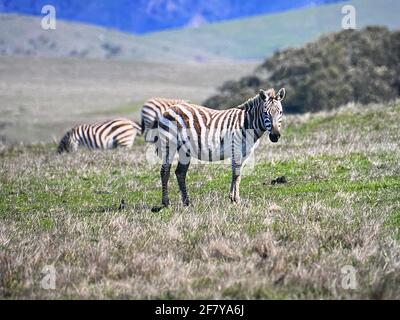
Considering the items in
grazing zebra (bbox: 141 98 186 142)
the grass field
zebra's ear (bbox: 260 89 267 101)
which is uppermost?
grazing zebra (bbox: 141 98 186 142)

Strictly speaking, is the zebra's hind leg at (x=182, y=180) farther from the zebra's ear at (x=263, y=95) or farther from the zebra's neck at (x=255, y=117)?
the zebra's ear at (x=263, y=95)

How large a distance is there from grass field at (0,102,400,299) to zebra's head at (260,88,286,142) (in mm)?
1254

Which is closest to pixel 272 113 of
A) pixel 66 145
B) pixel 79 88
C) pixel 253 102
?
pixel 253 102

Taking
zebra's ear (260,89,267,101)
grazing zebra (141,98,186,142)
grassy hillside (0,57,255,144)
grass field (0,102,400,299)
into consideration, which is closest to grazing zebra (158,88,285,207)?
zebra's ear (260,89,267,101)

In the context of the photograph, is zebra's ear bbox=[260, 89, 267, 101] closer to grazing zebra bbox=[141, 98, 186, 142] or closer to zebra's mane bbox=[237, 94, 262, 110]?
zebra's mane bbox=[237, 94, 262, 110]

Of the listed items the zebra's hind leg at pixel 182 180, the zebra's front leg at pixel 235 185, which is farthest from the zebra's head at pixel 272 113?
the zebra's hind leg at pixel 182 180

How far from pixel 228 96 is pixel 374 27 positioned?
12.1 meters

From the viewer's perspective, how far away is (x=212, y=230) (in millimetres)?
10703

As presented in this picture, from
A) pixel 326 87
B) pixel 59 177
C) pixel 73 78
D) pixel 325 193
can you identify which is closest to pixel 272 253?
pixel 325 193

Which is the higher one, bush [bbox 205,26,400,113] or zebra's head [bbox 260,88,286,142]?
bush [bbox 205,26,400,113]

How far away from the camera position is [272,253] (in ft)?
30.8

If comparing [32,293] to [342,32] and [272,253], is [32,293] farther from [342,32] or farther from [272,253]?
[342,32]

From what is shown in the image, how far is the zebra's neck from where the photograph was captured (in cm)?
1358

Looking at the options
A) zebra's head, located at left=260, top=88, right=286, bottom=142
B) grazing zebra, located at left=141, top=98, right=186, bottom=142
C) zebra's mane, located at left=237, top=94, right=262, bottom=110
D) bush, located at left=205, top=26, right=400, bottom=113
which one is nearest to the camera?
zebra's head, located at left=260, top=88, right=286, bottom=142
